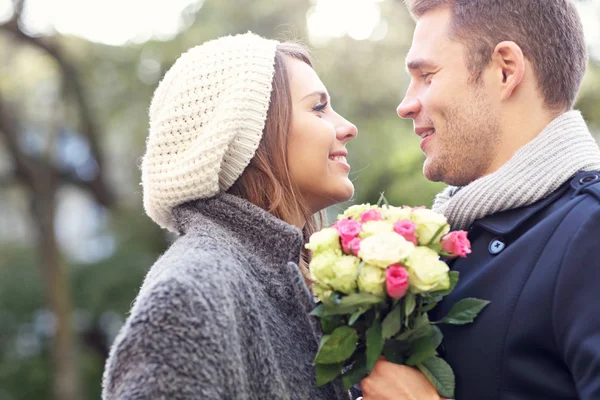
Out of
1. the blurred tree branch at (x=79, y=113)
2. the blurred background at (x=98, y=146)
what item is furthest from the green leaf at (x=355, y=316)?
the blurred tree branch at (x=79, y=113)

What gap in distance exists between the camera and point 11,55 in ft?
32.4

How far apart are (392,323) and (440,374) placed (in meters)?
0.27

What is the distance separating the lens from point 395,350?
7.41 feet

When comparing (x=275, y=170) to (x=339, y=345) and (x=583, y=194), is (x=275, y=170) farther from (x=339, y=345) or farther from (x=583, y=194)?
(x=583, y=194)

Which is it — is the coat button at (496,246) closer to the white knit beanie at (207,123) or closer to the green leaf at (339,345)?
the green leaf at (339,345)

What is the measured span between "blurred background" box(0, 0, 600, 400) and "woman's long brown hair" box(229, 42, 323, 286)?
4.32 m

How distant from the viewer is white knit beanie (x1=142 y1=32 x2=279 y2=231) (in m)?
Result: 2.65

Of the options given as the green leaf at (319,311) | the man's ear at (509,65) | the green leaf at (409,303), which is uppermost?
the man's ear at (509,65)

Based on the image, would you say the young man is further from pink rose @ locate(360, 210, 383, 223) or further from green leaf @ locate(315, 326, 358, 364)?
pink rose @ locate(360, 210, 383, 223)

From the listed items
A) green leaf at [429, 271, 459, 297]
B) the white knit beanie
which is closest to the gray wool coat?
the white knit beanie

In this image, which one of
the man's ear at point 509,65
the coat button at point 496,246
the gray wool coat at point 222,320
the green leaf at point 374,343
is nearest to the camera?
the gray wool coat at point 222,320

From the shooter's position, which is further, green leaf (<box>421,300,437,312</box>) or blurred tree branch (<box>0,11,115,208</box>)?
blurred tree branch (<box>0,11,115,208</box>)

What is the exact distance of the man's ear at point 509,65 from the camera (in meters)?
2.62

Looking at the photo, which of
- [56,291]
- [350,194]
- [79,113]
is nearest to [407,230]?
[350,194]
